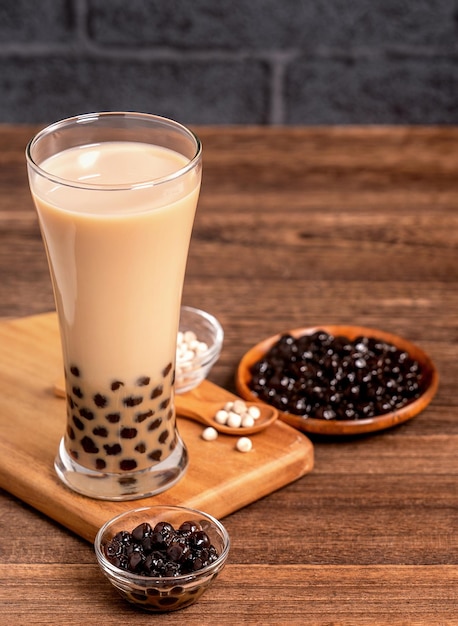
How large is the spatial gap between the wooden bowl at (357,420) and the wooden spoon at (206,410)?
0.09ft

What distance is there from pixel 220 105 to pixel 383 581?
5.97ft

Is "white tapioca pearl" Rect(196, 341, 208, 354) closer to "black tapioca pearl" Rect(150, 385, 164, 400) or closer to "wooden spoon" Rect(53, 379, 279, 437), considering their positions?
"wooden spoon" Rect(53, 379, 279, 437)

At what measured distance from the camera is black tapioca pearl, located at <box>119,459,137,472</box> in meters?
1.16

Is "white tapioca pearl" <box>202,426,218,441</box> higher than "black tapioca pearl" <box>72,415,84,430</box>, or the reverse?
"black tapioca pearl" <box>72,415,84,430</box>

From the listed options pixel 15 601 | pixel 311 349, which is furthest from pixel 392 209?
pixel 15 601

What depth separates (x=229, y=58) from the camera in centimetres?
259

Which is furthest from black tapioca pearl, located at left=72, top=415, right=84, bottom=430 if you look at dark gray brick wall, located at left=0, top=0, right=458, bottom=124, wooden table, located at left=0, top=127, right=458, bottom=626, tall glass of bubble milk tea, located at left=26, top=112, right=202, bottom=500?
dark gray brick wall, located at left=0, top=0, right=458, bottom=124

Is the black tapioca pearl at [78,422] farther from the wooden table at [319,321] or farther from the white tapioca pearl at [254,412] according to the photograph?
the white tapioca pearl at [254,412]

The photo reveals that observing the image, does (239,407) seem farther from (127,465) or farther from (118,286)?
(118,286)

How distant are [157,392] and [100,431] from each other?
0.08m

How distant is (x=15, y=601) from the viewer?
1003 mm

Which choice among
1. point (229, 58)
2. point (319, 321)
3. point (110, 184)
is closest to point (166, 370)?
point (110, 184)

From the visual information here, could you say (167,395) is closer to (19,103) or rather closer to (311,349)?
(311,349)

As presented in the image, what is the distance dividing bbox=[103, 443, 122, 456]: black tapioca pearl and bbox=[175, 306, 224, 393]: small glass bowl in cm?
17
